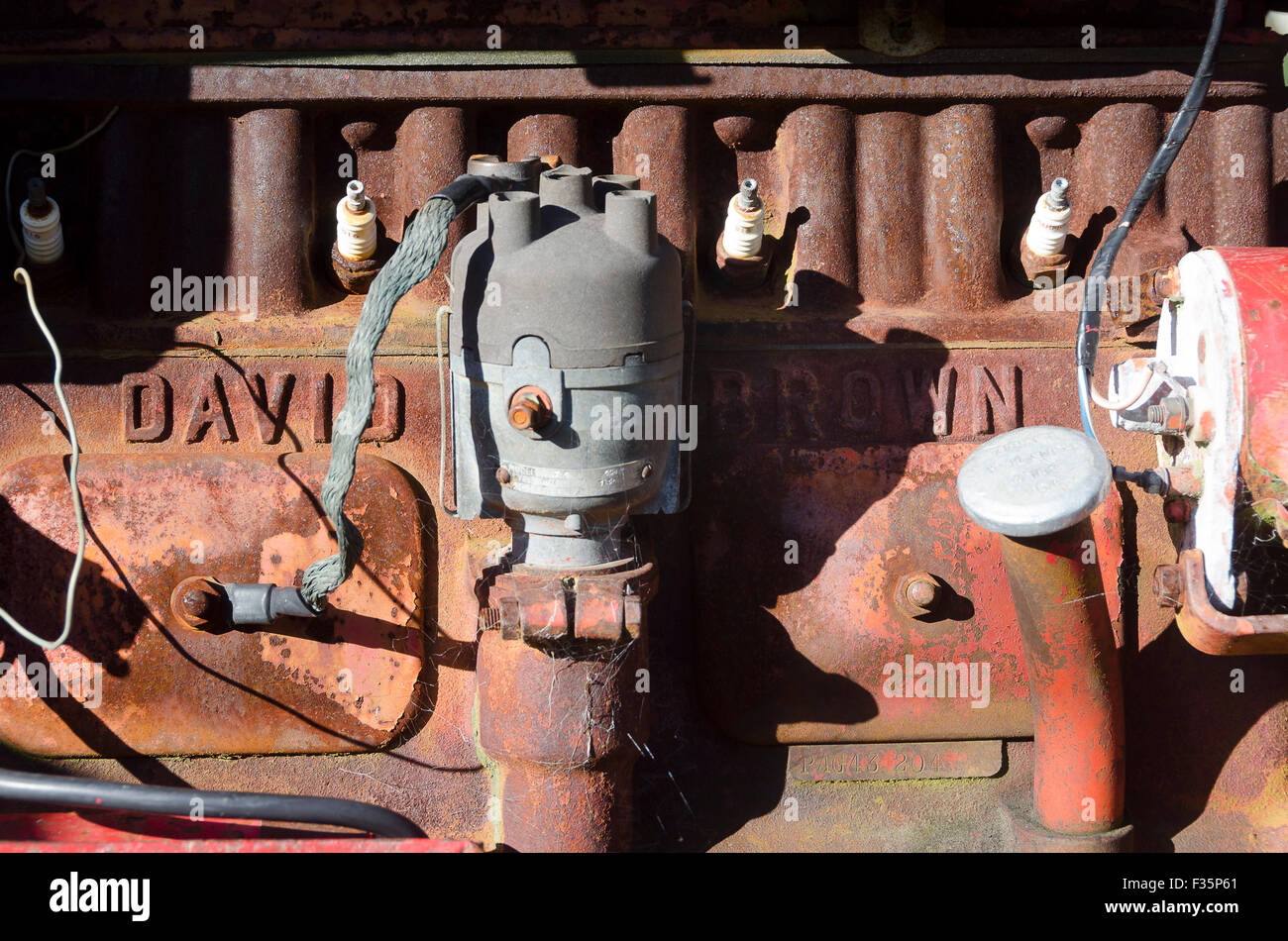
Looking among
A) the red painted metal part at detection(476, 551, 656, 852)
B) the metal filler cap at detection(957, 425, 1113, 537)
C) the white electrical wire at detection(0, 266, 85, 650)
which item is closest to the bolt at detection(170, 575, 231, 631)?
the white electrical wire at detection(0, 266, 85, 650)

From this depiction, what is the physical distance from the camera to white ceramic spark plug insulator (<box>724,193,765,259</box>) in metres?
1.96

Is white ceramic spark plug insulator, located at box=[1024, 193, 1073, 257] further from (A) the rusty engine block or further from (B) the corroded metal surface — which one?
(B) the corroded metal surface

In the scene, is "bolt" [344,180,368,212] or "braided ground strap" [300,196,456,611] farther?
"bolt" [344,180,368,212]

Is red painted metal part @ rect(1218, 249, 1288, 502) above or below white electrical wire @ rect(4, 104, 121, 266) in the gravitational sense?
below

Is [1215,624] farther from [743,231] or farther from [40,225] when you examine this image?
[40,225]

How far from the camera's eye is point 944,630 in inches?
76.2

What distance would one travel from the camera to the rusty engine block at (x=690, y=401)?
1908 millimetres

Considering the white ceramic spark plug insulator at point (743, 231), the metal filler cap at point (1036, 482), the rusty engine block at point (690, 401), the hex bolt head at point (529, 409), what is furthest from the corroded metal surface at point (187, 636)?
the metal filler cap at point (1036, 482)

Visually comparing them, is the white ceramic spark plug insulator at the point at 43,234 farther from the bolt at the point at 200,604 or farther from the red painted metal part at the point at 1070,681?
the red painted metal part at the point at 1070,681

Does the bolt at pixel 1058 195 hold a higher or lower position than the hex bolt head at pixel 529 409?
higher

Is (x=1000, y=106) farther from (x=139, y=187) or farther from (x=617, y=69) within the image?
(x=139, y=187)

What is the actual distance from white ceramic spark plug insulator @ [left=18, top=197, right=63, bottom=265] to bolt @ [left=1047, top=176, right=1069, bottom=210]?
1.80 metres

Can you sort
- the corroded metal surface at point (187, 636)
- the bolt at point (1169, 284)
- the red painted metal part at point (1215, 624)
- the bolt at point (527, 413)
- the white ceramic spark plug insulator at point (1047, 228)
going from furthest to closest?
the white ceramic spark plug insulator at point (1047, 228), the corroded metal surface at point (187, 636), the bolt at point (1169, 284), the red painted metal part at point (1215, 624), the bolt at point (527, 413)

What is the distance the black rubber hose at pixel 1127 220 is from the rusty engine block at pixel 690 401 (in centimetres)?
9
